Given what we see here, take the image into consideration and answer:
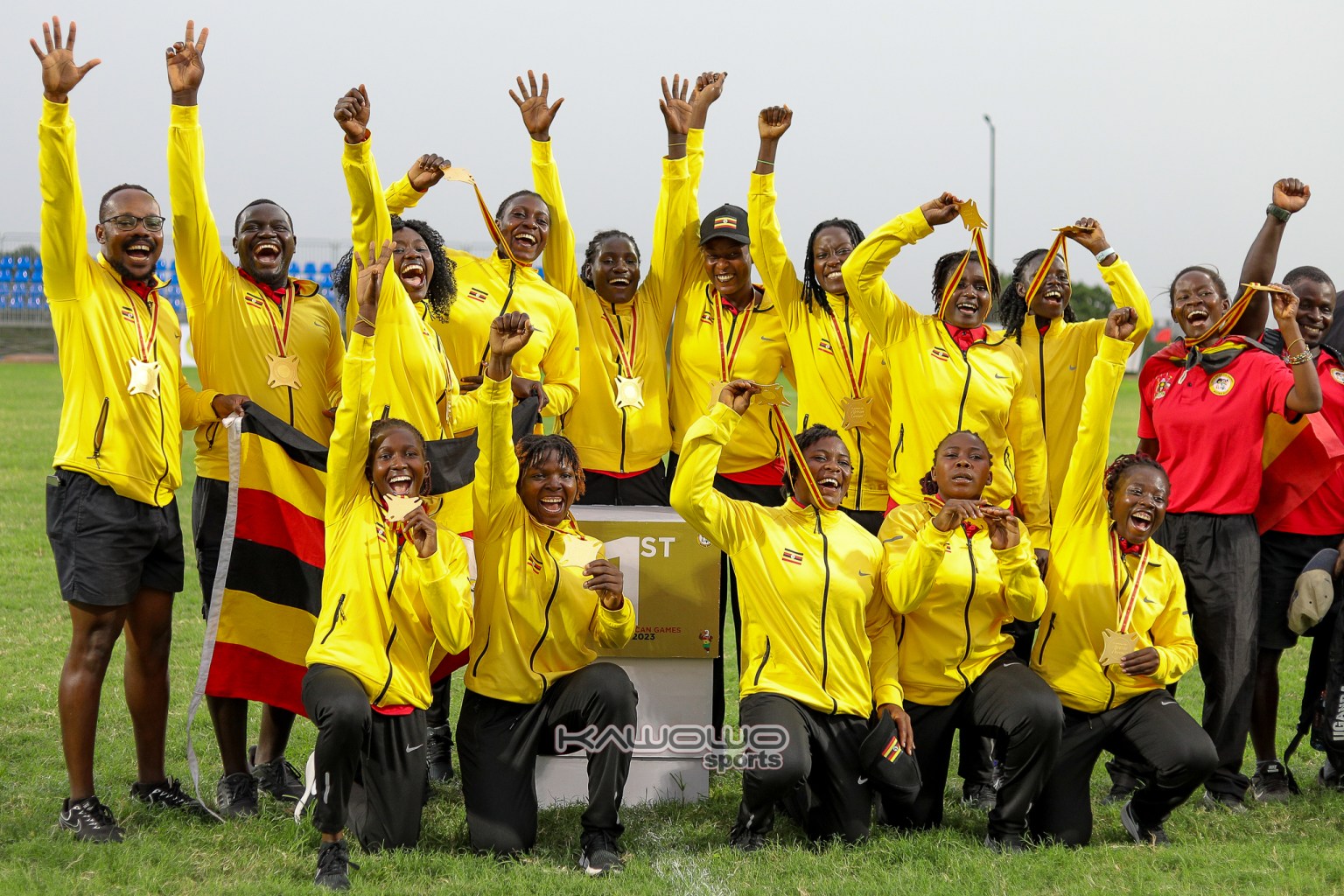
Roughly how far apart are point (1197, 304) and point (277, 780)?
5.00 metres

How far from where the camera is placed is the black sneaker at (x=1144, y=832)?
18.9 feet

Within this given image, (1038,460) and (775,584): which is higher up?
(1038,460)

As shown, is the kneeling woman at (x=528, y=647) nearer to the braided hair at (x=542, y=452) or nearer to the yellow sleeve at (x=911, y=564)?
the braided hair at (x=542, y=452)

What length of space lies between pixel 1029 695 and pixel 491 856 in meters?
2.36

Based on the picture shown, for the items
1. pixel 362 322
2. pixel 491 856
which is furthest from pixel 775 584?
pixel 362 322

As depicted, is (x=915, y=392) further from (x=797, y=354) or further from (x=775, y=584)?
(x=775, y=584)

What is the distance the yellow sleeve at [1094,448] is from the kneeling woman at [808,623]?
0.92 metres

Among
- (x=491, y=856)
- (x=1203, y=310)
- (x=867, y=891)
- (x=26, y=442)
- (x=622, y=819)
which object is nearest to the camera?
(x=867, y=891)

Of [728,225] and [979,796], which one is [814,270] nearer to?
[728,225]

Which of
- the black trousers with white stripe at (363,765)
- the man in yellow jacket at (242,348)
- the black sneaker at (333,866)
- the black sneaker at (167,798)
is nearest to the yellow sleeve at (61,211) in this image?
the man in yellow jacket at (242,348)

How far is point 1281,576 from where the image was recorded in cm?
667

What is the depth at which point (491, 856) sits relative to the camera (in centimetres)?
544

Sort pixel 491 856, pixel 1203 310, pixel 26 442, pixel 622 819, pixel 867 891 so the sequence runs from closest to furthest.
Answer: pixel 867 891
pixel 491 856
pixel 622 819
pixel 1203 310
pixel 26 442

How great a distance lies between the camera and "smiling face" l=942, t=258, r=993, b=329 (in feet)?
21.2
